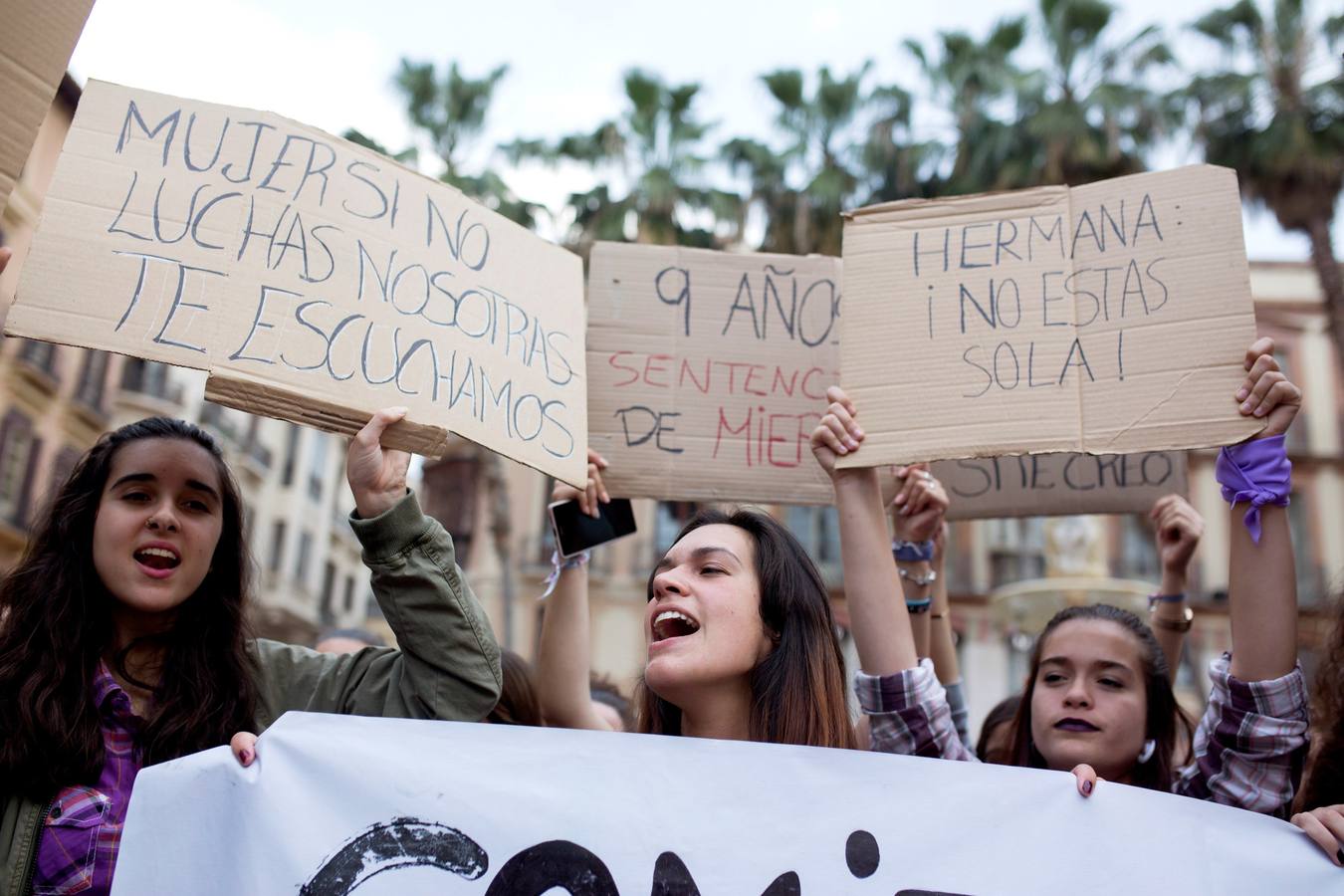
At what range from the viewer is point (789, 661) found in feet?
8.79

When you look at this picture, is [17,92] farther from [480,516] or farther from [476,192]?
[480,516]

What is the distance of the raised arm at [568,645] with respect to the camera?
3.12m

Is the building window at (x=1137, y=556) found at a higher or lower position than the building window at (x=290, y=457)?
lower

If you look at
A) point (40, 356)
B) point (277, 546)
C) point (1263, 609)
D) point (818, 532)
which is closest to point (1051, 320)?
point (1263, 609)

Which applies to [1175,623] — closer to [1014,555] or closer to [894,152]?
[894,152]

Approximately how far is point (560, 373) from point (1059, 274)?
113 centimetres

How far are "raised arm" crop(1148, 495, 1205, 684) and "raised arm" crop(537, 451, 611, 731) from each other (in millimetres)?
1442

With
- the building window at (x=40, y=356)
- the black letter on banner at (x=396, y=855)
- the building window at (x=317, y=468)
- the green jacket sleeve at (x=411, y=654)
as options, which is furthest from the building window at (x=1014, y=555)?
the black letter on banner at (x=396, y=855)

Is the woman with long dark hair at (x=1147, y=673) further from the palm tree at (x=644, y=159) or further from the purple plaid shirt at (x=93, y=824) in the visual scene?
the palm tree at (x=644, y=159)

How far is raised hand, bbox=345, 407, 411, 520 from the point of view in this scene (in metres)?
2.47

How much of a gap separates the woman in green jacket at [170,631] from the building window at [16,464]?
20.9 metres

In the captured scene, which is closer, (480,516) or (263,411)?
(263,411)

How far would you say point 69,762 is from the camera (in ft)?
7.43

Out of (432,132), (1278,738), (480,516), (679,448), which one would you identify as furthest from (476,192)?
(1278,738)
